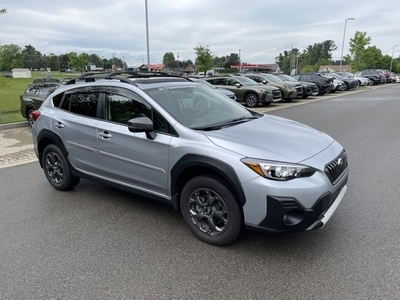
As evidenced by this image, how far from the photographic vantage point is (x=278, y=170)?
2.81 metres

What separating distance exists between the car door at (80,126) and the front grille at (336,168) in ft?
9.16

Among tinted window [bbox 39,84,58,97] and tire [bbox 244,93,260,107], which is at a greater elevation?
tinted window [bbox 39,84,58,97]

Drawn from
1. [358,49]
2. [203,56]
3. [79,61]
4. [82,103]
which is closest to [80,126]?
[82,103]

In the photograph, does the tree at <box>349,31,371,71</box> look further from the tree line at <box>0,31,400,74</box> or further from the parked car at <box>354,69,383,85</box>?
the parked car at <box>354,69,383,85</box>

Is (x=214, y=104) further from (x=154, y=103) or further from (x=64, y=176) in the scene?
(x=64, y=176)

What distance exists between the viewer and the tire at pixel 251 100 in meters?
16.1

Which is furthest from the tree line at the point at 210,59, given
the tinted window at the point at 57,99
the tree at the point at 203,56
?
the tinted window at the point at 57,99

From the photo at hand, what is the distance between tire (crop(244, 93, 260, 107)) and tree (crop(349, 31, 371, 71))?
136 feet

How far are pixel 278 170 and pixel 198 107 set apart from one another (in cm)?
156

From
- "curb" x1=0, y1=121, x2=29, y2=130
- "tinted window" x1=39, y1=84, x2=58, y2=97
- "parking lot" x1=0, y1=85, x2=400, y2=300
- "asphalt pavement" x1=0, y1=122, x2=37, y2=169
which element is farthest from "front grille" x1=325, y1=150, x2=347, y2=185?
"curb" x1=0, y1=121, x2=29, y2=130

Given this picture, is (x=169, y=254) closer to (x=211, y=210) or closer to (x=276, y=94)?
(x=211, y=210)

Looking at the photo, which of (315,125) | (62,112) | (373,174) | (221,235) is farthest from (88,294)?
(315,125)

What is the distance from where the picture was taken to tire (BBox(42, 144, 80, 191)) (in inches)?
183

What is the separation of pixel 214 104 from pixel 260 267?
2203mm
